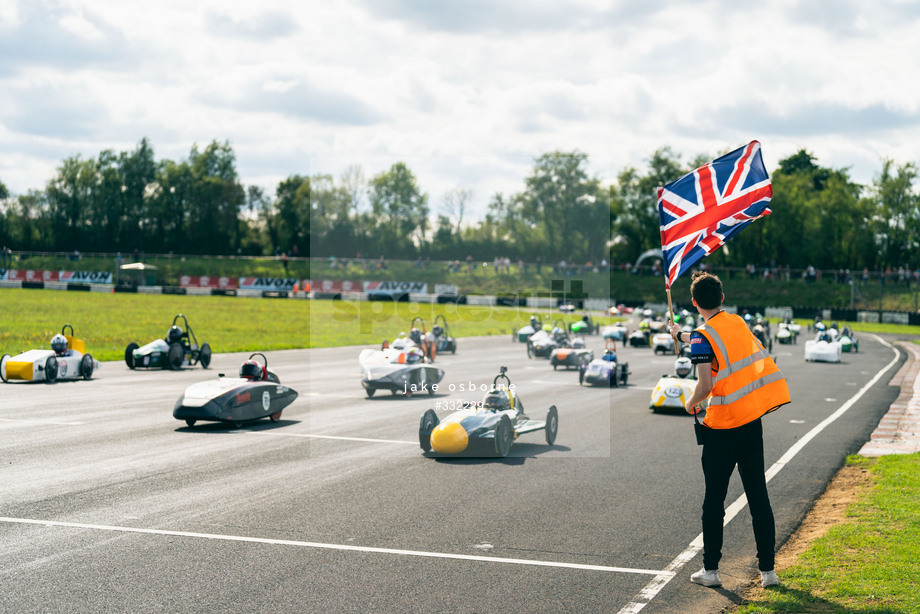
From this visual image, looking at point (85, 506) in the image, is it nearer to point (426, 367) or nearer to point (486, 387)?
point (426, 367)

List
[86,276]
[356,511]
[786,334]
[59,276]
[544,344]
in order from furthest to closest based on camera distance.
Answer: [86,276] → [59,276] → [786,334] → [544,344] → [356,511]

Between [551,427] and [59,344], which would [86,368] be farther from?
[551,427]

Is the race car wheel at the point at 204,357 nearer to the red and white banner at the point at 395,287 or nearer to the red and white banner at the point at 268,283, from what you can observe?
the red and white banner at the point at 395,287

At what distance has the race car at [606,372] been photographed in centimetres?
2181

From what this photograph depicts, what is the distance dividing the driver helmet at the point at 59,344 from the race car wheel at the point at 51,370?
0.38 metres

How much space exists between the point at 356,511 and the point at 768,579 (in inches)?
159

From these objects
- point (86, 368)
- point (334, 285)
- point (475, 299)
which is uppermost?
point (334, 285)

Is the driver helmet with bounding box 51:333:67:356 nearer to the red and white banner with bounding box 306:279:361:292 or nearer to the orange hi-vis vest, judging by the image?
the orange hi-vis vest

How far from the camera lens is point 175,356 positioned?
78.0ft

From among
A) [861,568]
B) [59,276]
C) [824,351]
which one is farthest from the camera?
[59,276]

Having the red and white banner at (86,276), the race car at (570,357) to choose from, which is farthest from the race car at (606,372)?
the red and white banner at (86,276)

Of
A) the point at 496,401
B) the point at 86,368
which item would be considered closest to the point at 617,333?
the point at 86,368

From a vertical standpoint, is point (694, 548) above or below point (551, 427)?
Answer: below

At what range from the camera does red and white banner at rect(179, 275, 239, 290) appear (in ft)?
261
